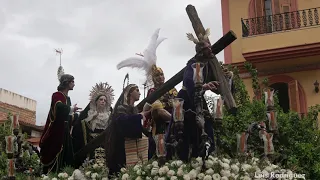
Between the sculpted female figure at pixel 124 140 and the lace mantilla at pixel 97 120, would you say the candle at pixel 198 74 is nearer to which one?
the sculpted female figure at pixel 124 140

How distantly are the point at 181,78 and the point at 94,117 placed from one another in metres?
1.89

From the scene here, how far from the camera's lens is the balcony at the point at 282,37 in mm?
15039

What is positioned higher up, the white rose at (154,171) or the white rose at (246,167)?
the white rose at (246,167)

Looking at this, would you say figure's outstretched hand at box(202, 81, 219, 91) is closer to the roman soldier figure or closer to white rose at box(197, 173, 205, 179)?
white rose at box(197, 173, 205, 179)

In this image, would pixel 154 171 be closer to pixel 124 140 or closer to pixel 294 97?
pixel 124 140

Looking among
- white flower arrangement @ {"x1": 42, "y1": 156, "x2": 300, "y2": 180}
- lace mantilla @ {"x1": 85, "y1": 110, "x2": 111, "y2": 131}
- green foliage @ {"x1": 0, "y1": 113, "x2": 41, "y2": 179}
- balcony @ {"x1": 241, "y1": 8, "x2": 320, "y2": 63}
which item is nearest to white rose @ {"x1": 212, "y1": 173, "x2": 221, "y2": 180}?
white flower arrangement @ {"x1": 42, "y1": 156, "x2": 300, "y2": 180}

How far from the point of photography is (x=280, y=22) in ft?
52.0

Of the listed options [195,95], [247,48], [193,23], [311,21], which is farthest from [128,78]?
[311,21]

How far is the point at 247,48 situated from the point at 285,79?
1.62 metres

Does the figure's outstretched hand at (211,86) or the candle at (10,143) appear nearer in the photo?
the figure's outstretched hand at (211,86)

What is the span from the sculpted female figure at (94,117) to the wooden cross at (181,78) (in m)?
0.33

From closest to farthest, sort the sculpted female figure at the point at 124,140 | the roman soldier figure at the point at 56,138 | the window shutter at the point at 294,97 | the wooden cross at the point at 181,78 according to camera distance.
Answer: the wooden cross at the point at 181,78 < the sculpted female figure at the point at 124,140 < the roman soldier figure at the point at 56,138 < the window shutter at the point at 294,97

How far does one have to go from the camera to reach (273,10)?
53.8ft

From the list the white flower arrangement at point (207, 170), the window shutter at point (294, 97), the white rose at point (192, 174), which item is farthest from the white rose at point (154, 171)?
the window shutter at point (294, 97)
